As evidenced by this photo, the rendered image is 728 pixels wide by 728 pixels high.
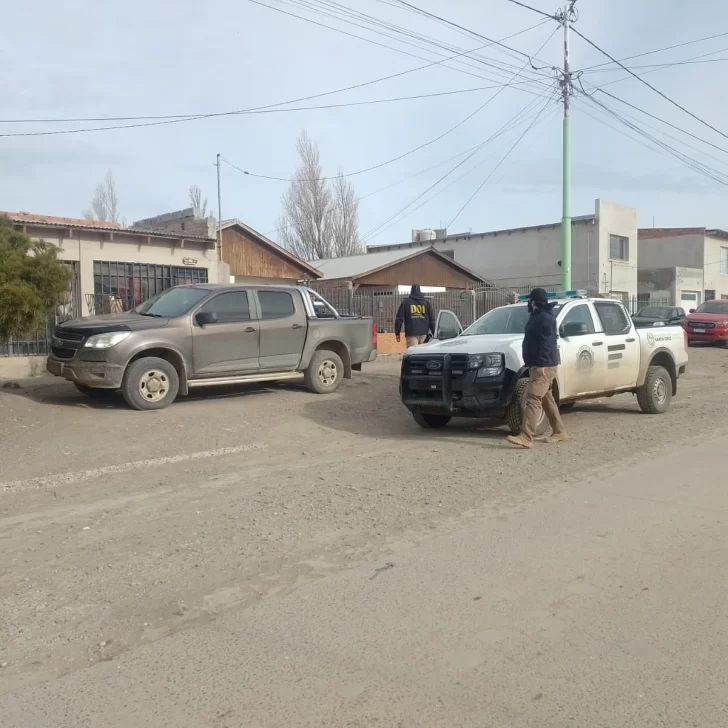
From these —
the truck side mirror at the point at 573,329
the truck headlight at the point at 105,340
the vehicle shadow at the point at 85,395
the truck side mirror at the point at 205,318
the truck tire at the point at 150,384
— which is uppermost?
the truck side mirror at the point at 205,318

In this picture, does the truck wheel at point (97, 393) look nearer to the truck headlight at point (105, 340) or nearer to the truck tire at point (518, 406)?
the truck headlight at point (105, 340)

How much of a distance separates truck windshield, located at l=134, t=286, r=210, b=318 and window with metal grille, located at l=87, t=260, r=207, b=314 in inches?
177

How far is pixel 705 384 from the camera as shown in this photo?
55.7 ft

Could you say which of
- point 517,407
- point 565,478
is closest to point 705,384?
point 517,407

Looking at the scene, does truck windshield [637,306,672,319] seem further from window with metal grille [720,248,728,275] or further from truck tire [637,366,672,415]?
window with metal grille [720,248,728,275]

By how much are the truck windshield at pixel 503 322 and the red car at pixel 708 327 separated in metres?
19.5

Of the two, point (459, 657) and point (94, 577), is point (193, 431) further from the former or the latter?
point (459, 657)

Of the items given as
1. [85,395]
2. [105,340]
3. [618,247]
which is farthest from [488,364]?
[618,247]

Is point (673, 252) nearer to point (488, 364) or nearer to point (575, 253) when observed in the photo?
point (575, 253)

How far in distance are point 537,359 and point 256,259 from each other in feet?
63.2

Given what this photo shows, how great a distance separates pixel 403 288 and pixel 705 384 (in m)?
16.4

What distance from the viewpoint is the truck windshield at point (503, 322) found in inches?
416

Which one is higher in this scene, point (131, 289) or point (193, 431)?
point (131, 289)

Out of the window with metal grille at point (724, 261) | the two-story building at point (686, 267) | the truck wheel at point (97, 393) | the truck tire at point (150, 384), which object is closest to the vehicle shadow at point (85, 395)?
the truck wheel at point (97, 393)
